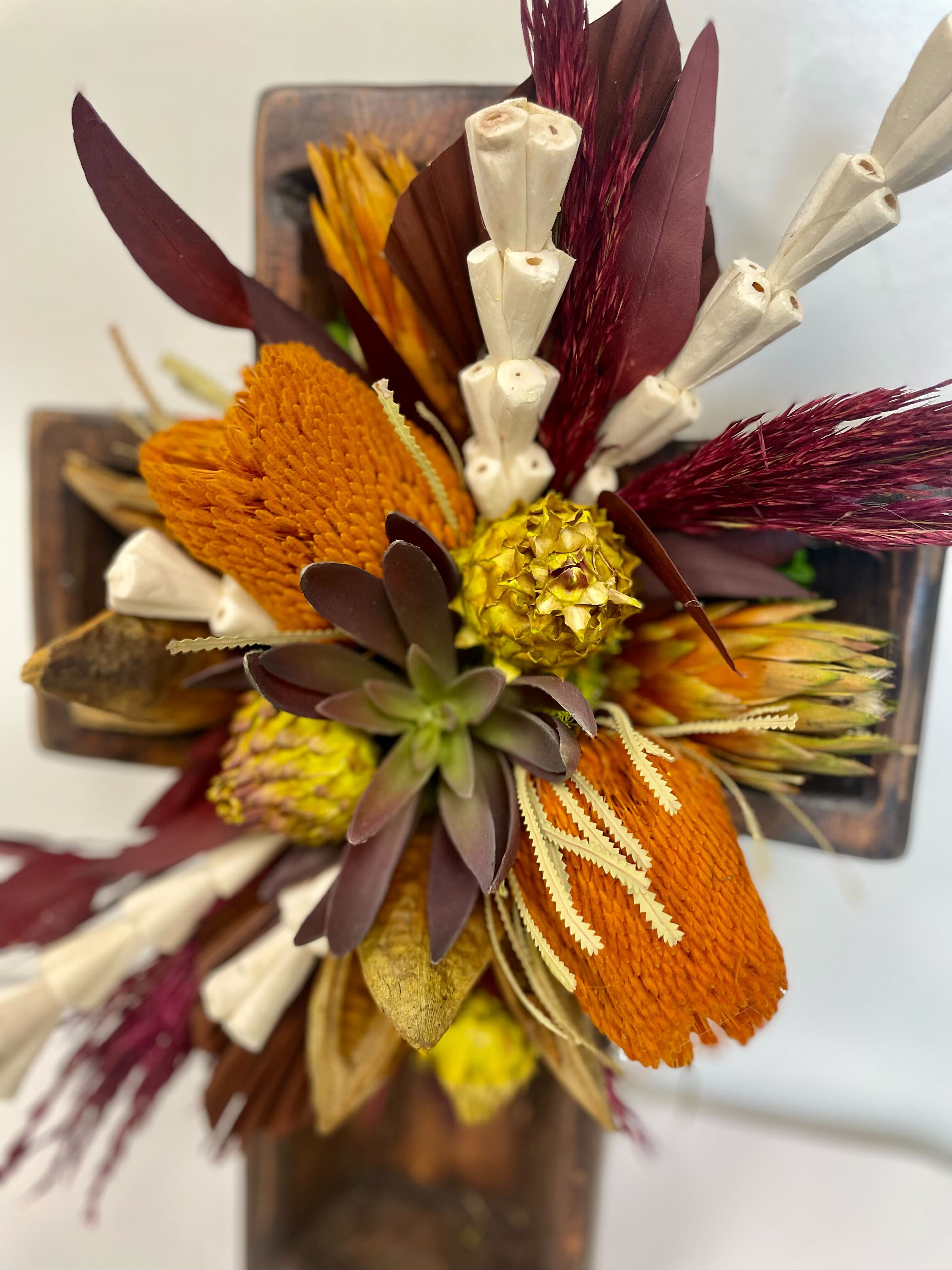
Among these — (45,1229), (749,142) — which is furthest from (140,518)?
(45,1229)

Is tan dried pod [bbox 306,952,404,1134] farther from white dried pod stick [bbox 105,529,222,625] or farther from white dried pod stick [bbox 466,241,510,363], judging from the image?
white dried pod stick [bbox 466,241,510,363]

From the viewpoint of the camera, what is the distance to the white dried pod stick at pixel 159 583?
33cm

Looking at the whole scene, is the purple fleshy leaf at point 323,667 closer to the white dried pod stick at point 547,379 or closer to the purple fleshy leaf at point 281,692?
the purple fleshy leaf at point 281,692

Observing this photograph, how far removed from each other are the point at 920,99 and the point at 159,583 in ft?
1.04

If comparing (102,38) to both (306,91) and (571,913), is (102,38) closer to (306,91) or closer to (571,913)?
(306,91)

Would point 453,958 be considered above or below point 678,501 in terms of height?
below

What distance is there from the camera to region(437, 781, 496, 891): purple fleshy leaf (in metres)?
0.28

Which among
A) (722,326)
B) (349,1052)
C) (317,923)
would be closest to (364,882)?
(317,923)

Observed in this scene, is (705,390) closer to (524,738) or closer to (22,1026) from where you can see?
(524,738)

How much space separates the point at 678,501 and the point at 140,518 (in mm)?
272

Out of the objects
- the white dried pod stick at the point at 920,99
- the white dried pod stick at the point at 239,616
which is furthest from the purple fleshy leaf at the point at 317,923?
the white dried pod stick at the point at 920,99

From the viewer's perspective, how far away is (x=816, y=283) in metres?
0.33

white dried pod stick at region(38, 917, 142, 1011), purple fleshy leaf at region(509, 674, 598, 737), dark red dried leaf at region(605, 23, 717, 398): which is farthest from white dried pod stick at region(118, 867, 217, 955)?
dark red dried leaf at region(605, 23, 717, 398)

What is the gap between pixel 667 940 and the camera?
0.84 feet
